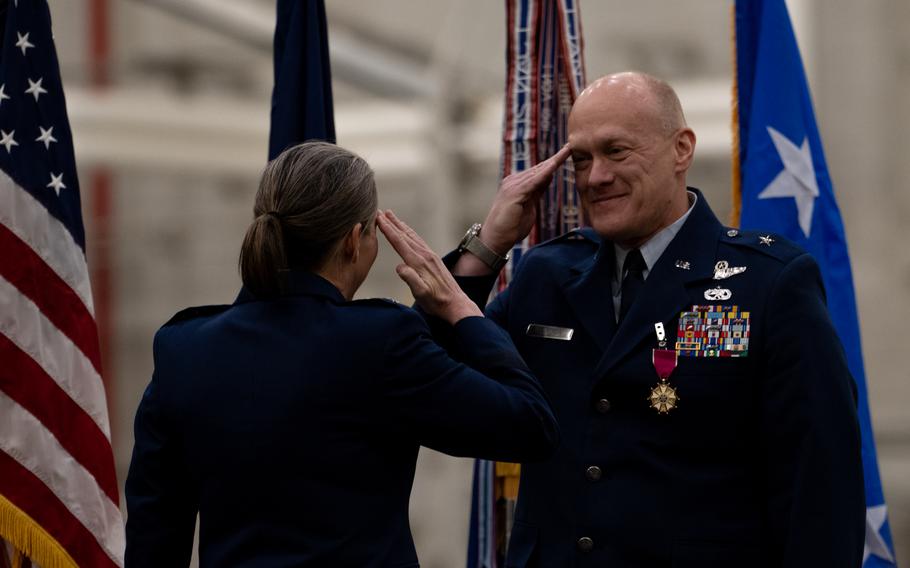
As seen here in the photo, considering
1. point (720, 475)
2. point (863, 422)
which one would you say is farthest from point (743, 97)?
point (720, 475)

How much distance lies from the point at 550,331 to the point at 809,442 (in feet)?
1.64

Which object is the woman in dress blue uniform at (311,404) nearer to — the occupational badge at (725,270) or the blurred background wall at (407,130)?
the occupational badge at (725,270)

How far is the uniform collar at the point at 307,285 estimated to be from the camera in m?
1.74

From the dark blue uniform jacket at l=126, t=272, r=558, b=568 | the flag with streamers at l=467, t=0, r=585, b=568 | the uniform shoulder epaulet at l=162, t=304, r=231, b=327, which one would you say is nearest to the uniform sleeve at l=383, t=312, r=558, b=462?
the dark blue uniform jacket at l=126, t=272, r=558, b=568

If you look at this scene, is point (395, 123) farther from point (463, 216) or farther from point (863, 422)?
point (863, 422)

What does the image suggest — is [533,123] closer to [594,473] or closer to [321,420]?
[594,473]

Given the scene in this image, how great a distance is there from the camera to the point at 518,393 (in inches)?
68.3

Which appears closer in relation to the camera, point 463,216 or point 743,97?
point 743,97

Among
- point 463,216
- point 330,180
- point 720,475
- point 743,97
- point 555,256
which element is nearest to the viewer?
point 330,180

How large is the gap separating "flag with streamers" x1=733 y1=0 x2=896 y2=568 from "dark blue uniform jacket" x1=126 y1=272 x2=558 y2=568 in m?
1.22

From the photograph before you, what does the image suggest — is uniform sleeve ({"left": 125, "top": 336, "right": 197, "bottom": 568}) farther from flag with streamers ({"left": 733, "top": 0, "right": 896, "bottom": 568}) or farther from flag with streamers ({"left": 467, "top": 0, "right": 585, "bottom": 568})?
flag with streamers ({"left": 733, "top": 0, "right": 896, "bottom": 568})

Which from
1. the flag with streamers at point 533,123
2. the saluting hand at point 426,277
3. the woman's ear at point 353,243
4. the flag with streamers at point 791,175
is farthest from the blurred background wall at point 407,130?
the woman's ear at point 353,243

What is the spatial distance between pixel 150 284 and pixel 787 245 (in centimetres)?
622

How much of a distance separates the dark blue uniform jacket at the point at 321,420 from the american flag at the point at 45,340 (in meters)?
0.93
